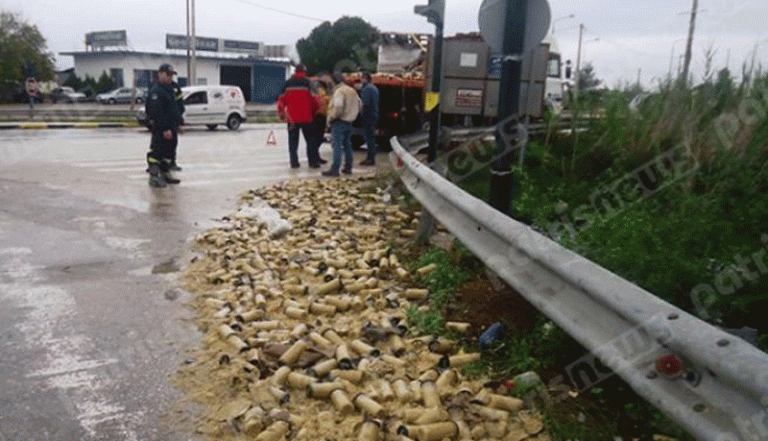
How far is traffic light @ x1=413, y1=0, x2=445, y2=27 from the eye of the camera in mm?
8906

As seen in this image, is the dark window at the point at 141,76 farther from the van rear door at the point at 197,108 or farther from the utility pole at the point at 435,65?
the utility pole at the point at 435,65

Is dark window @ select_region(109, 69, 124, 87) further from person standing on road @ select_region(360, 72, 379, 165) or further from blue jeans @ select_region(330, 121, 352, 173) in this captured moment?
blue jeans @ select_region(330, 121, 352, 173)

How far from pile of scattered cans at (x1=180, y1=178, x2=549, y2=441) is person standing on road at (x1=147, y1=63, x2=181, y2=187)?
4.14 meters

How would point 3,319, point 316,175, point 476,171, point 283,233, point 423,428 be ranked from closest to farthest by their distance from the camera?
point 423,428 → point 3,319 → point 283,233 → point 476,171 → point 316,175

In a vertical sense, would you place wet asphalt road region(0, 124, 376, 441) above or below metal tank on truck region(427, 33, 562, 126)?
below

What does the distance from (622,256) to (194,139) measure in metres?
19.2

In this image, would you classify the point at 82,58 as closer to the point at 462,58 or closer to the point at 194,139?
the point at 194,139

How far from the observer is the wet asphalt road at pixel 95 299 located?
3.05 metres

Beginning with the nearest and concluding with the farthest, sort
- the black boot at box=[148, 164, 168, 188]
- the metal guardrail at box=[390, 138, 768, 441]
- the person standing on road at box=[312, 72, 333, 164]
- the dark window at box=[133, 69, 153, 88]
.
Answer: the metal guardrail at box=[390, 138, 768, 441] < the black boot at box=[148, 164, 168, 188] < the person standing on road at box=[312, 72, 333, 164] < the dark window at box=[133, 69, 153, 88]

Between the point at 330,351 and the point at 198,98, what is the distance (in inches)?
980

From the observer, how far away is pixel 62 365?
354 centimetres

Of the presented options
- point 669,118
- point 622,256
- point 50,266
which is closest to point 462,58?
point 669,118

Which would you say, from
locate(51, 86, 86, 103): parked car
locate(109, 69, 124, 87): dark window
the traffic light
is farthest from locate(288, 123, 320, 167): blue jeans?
locate(109, 69, 124, 87): dark window

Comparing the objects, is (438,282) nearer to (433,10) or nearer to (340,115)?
(433,10)
